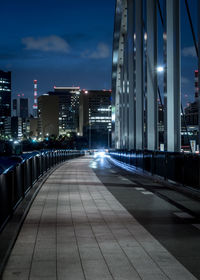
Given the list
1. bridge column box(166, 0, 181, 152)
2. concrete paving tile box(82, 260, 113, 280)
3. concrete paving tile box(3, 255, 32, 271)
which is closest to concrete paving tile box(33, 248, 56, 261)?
concrete paving tile box(3, 255, 32, 271)

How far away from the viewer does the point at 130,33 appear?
138 feet

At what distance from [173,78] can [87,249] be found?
14.0m

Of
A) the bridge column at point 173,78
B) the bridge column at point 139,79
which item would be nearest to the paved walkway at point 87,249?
the bridge column at point 173,78

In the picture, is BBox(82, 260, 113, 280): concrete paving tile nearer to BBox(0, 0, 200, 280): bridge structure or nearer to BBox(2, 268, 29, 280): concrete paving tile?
BBox(0, 0, 200, 280): bridge structure

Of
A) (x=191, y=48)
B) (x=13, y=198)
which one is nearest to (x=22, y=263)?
(x=13, y=198)

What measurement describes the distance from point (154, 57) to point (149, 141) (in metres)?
5.02

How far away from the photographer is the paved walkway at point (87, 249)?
199 inches

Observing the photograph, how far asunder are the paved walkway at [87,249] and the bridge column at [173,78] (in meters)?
9.26

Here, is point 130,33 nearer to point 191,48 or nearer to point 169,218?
point 191,48

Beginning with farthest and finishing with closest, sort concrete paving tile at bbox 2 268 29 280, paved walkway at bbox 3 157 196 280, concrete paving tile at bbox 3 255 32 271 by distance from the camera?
concrete paving tile at bbox 3 255 32 271 < paved walkway at bbox 3 157 196 280 < concrete paving tile at bbox 2 268 29 280

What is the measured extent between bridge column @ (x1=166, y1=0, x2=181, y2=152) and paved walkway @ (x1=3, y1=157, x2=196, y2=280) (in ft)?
30.4

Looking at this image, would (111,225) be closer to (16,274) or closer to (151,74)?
(16,274)

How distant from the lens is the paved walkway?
504 cm

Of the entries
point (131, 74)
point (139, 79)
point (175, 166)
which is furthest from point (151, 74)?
point (131, 74)
